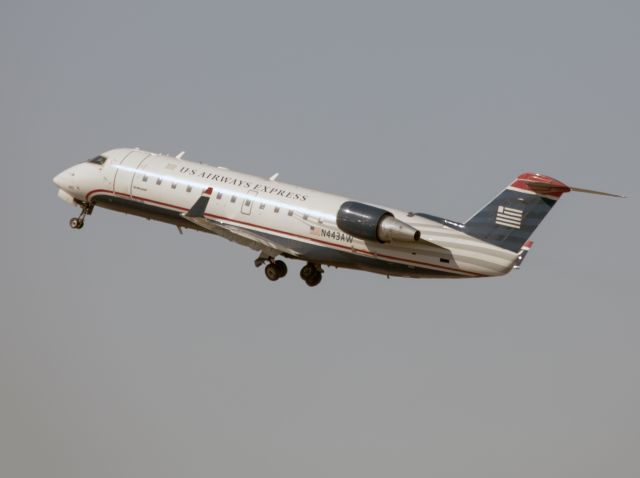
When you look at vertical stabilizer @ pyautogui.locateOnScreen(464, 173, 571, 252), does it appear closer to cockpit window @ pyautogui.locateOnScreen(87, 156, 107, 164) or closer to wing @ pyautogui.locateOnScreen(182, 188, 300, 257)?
wing @ pyautogui.locateOnScreen(182, 188, 300, 257)

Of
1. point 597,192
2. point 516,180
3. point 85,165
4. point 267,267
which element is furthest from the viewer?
point 85,165

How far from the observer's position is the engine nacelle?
60.5 meters

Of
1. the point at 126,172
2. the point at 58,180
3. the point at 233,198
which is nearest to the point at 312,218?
the point at 233,198

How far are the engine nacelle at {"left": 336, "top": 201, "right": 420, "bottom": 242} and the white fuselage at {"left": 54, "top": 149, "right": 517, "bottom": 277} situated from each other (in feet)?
1.90

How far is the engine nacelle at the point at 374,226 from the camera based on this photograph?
60531 mm

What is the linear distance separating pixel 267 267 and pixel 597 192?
43.8ft

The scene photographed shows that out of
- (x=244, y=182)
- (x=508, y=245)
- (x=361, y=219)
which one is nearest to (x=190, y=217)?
(x=244, y=182)

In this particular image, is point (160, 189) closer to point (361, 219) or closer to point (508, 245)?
point (361, 219)

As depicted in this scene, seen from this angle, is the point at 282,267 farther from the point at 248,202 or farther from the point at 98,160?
the point at 98,160

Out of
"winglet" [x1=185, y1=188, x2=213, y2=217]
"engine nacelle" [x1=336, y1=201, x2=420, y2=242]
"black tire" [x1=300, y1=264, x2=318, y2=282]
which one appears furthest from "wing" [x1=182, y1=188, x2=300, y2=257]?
"engine nacelle" [x1=336, y1=201, x2=420, y2=242]

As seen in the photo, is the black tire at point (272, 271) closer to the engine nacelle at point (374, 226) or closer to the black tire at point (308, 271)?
the black tire at point (308, 271)

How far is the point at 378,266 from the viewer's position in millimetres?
62031

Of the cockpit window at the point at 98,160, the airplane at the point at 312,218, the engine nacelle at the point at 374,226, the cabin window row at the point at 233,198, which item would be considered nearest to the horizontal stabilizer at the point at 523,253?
the airplane at the point at 312,218

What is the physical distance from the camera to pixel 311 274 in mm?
64500
